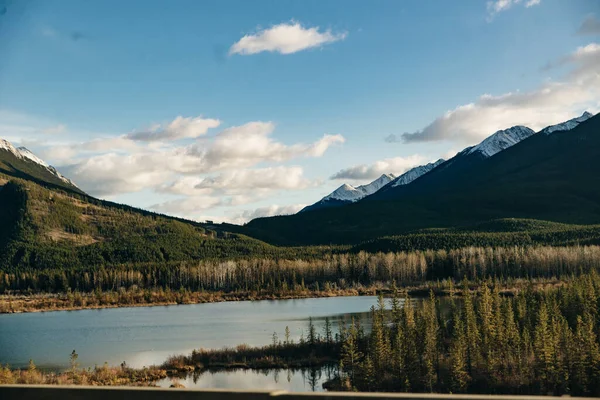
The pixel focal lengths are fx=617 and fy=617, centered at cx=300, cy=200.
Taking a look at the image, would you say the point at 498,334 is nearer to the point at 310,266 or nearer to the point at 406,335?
the point at 406,335

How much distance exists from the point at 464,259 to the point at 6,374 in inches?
5560

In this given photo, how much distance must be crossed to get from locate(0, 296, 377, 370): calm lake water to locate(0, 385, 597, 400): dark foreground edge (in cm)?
3360

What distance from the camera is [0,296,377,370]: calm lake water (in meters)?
55.4

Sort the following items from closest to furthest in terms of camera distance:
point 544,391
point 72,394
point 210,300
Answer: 1. point 72,394
2. point 544,391
3. point 210,300

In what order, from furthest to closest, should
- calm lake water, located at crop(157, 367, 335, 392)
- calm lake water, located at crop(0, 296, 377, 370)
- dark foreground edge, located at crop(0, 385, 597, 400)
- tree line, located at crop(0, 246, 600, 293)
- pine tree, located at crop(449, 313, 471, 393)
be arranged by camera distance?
tree line, located at crop(0, 246, 600, 293) < calm lake water, located at crop(0, 296, 377, 370) < calm lake water, located at crop(157, 367, 335, 392) < pine tree, located at crop(449, 313, 471, 393) < dark foreground edge, located at crop(0, 385, 597, 400)

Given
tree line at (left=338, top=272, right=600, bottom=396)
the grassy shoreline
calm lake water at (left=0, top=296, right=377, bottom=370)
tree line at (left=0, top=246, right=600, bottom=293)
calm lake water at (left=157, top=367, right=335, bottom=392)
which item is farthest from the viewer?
tree line at (left=0, top=246, right=600, bottom=293)

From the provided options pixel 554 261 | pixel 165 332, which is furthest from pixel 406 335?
pixel 554 261

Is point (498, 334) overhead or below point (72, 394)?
below

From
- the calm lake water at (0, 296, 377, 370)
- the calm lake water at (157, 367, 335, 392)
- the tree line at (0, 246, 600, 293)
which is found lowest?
the calm lake water at (157, 367, 335, 392)

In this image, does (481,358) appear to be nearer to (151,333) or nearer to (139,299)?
(151,333)

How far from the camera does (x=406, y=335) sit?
43.5m

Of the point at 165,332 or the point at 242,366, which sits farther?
the point at 165,332

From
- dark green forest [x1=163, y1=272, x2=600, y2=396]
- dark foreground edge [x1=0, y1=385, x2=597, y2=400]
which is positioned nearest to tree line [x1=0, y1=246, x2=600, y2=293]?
dark green forest [x1=163, y1=272, x2=600, y2=396]

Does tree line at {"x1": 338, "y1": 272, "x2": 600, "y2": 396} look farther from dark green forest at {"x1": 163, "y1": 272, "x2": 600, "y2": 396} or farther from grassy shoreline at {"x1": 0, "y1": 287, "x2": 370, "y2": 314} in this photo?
grassy shoreline at {"x1": 0, "y1": 287, "x2": 370, "y2": 314}
